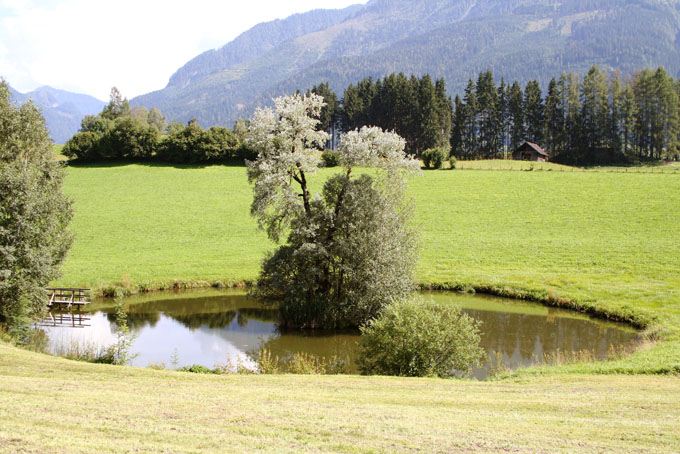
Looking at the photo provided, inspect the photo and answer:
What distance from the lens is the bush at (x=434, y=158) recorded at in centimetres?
7888

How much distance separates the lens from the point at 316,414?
10602 millimetres

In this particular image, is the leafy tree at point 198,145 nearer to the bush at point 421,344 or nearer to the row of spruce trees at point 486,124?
the row of spruce trees at point 486,124

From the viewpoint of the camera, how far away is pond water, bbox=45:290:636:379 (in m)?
24.1

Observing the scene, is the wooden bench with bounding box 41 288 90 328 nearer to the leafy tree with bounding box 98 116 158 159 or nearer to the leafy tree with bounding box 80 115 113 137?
the leafy tree with bounding box 98 116 158 159

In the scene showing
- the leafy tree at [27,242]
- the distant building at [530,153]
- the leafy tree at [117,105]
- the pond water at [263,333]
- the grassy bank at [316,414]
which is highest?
the leafy tree at [117,105]

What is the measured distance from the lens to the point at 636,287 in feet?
107

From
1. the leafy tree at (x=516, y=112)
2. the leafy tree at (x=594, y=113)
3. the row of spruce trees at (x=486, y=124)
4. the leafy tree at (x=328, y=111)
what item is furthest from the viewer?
the leafy tree at (x=328, y=111)

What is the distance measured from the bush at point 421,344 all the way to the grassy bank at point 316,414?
10.4 ft

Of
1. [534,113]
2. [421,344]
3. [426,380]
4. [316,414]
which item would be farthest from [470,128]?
[316,414]

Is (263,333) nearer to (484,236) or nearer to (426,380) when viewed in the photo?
(426,380)

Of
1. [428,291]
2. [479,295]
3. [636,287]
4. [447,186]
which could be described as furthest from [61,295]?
[447,186]

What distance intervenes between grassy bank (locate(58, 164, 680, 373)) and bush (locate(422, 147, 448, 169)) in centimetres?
356

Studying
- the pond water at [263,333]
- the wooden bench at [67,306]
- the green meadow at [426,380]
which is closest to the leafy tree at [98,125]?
the green meadow at [426,380]

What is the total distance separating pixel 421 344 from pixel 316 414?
347 inches
